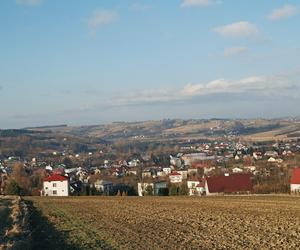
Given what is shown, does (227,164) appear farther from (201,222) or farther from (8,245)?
(8,245)

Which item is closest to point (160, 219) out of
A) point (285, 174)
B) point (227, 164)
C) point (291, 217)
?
point (291, 217)

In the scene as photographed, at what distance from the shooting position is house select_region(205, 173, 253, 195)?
255 ft

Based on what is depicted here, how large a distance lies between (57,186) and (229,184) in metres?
35.4

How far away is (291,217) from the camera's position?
99.7 feet

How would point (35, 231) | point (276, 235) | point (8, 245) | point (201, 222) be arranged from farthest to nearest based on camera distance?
point (201, 222), point (35, 231), point (276, 235), point (8, 245)

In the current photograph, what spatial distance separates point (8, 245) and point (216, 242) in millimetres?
7524

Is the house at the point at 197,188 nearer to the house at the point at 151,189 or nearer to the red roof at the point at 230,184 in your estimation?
the red roof at the point at 230,184

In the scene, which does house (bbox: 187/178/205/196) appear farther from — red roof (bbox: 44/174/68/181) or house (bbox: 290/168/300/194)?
red roof (bbox: 44/174/68/181)

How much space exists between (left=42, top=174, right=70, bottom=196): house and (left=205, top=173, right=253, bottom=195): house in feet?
98.6

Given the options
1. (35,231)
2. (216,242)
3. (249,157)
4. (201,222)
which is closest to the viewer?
(216,242)

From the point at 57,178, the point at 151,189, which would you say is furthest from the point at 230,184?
the point at 57,178

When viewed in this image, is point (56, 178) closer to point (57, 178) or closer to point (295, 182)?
point (57, 178)

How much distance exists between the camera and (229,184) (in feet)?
261

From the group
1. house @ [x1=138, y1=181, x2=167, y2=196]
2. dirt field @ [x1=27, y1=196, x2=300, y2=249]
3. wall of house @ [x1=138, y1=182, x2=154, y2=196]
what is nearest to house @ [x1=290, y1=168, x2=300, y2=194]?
house @ [x1=138, y1=181, x2=167, y2=196]
